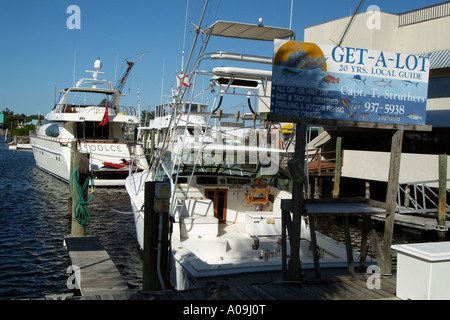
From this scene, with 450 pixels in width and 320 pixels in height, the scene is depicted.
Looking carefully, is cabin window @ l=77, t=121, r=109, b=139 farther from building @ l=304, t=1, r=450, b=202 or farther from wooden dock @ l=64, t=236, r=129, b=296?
wooden dock @ l=64, t=236, r=129, b=296

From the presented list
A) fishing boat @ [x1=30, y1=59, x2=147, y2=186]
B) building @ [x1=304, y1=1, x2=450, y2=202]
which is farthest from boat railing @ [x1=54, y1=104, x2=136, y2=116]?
building @ [x1=304, y1=1, x2=450, y2=202]

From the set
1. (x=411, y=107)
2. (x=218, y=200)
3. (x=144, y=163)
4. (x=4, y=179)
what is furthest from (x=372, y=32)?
(x=4, y=179)

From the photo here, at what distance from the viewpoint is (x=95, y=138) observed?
98.6 ft

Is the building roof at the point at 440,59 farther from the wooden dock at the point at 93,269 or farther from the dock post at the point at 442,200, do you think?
the wooden dock at the point at 93,269

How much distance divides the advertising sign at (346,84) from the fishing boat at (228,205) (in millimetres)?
2827

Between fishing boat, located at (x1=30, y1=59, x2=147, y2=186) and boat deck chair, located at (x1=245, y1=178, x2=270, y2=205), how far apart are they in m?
14.7

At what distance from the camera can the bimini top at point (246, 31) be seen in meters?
9.55

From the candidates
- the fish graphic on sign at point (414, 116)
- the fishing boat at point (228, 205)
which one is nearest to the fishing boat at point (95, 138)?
the fishing boat at point (228, 205)

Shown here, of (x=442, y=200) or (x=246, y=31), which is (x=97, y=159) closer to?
(x=246, y=31)

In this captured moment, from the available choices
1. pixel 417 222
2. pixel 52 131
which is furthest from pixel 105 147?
pixel 417 222

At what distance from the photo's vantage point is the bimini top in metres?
9.55

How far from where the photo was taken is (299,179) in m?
6.07

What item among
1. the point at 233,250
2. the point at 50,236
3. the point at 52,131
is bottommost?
the point at 50,236

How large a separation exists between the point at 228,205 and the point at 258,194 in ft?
2.92
